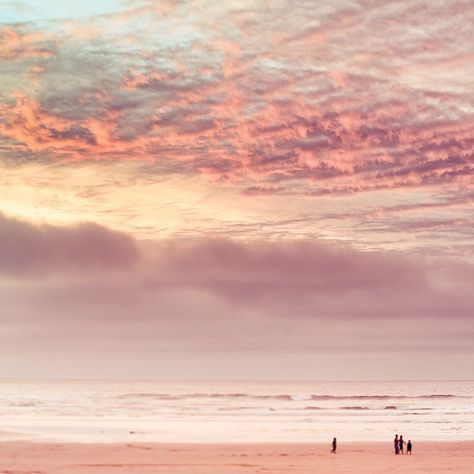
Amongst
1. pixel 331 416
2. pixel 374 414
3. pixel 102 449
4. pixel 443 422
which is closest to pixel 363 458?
pixel 102 449

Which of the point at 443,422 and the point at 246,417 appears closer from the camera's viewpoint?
the point at 443,422

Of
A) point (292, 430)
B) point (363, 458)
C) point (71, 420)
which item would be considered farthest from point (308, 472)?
point (71, 420)

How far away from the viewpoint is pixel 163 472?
38.8 m

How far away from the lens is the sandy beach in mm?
39969

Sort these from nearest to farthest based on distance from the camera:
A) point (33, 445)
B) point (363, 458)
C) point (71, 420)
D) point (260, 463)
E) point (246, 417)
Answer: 1. point (260, 463)
2. point (363, 458)
3. point (33, 445)
4. point (71, 420)
5. point (246, 417)

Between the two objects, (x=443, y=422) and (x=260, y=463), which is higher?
(x=443, y=422)

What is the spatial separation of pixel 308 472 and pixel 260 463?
355 cm

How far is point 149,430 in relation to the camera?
218 ft

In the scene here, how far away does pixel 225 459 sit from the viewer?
44094 millimetres

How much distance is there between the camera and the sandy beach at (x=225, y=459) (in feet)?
131

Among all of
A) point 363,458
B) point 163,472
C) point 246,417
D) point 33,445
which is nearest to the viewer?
point 163,472

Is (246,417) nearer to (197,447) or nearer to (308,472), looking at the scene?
(197,447)

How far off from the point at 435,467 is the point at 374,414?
5716cm

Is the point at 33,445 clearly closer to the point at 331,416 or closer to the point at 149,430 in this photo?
the point at 149,430
